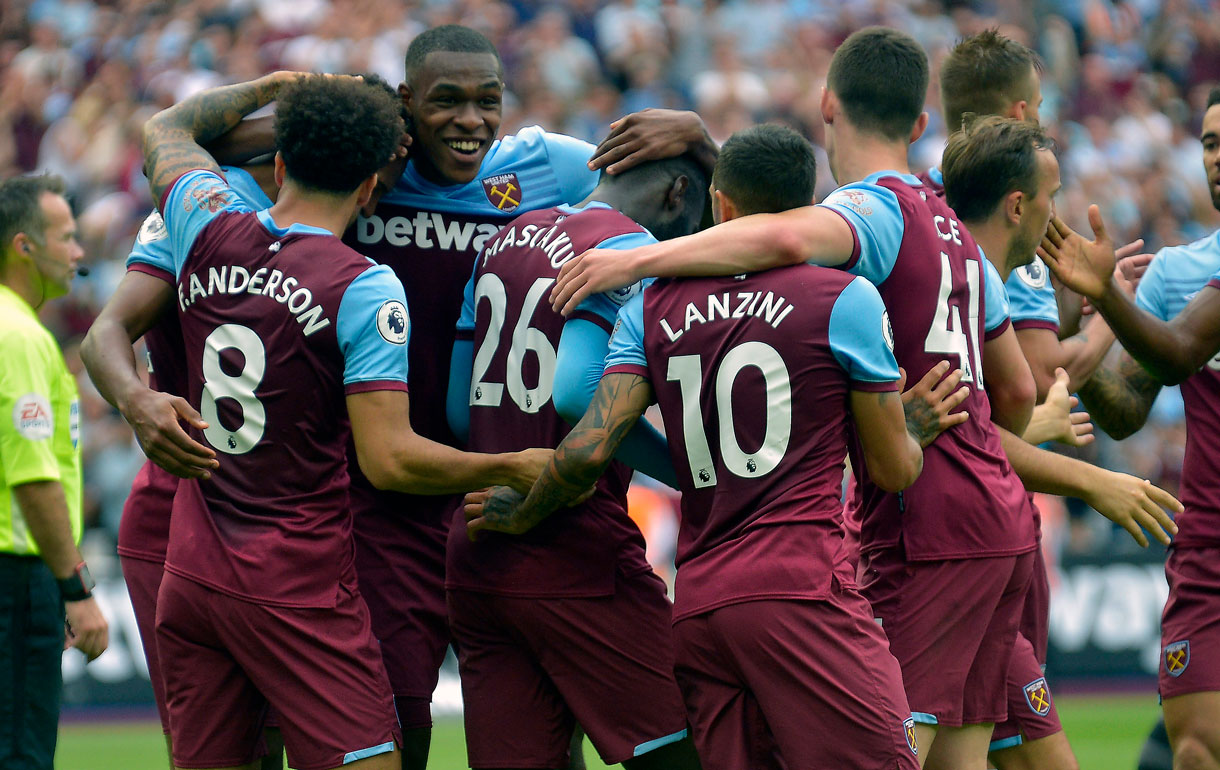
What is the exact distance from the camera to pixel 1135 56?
61.0 feet

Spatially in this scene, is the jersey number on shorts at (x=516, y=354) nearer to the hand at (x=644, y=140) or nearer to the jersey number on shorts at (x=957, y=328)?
the hand at (x=644, y=140)

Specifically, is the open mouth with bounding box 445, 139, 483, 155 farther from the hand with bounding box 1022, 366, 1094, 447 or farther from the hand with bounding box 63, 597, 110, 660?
the hand with bounding box 63, 597, 110, 660

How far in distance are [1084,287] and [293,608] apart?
304 cm

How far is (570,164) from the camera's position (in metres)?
5.57

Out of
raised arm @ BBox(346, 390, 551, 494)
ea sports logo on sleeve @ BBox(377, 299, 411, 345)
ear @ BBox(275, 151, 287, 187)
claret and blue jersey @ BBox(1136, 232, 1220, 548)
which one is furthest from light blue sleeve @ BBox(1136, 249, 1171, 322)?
ear @ BBox(275, 151, 287, 187)

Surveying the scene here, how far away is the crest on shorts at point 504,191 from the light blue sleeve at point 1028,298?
1860 millimetres

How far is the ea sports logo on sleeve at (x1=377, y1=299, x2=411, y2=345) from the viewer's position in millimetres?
4383

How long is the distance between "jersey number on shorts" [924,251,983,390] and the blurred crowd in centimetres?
967

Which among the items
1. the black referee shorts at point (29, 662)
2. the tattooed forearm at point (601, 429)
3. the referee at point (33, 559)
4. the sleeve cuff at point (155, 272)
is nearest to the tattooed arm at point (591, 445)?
the tattooed forearm at point (601, 429)

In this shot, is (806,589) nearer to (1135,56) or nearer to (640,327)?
(640,327)

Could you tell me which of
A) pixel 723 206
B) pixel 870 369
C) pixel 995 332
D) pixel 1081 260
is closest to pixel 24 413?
pixel 723 206

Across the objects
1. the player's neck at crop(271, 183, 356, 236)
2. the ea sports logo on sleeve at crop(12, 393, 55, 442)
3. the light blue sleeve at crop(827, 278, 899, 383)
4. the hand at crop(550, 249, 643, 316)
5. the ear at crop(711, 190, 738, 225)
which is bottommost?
the ea sports logo on sleeve at crop(12, 393, 55, 442)

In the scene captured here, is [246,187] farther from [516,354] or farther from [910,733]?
[910,733]

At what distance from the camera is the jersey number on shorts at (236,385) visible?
4.42 m
